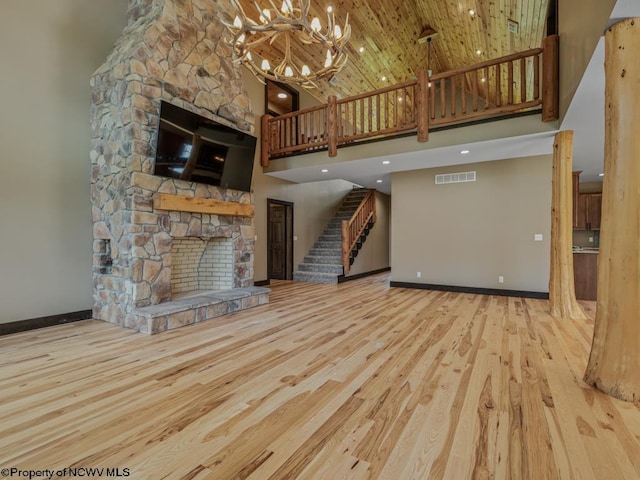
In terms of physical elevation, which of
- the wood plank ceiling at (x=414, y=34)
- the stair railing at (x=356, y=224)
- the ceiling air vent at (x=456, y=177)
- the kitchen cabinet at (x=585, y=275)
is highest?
the wood plank ceiling at (x=414, y=34)

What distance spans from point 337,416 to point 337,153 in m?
4.81

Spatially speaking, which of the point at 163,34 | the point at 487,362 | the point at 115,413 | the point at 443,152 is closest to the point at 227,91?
the point at 163,34

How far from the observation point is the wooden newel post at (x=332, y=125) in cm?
586

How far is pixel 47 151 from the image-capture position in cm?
390

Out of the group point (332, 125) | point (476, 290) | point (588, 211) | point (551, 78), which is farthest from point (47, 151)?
point (588, 211)

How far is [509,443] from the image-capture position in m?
1.68

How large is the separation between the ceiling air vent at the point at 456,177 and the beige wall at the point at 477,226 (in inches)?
3.2

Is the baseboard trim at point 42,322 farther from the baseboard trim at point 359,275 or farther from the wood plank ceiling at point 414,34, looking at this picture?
the wood plank ceiling at point 414,34

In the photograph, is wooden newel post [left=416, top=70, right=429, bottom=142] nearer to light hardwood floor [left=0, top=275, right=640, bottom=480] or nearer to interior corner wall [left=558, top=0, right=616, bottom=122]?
interior corner wall [left=558, top=0, right=616, bottom=122]

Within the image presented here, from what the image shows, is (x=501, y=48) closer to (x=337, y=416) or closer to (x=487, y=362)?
(x=487, y=362)

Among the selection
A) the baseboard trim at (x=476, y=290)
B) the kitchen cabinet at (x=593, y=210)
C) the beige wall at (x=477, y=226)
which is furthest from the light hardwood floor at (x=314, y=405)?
the kitchen cabinet at (x=593, y=210)

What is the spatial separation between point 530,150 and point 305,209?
516 centimetres

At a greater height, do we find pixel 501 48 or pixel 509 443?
pixel 501 48

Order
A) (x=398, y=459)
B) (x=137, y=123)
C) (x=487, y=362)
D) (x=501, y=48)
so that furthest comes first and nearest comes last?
(x=501, y=48) < (x=137, y=123) < (x=487, y=362) < (x=398, y=459)
